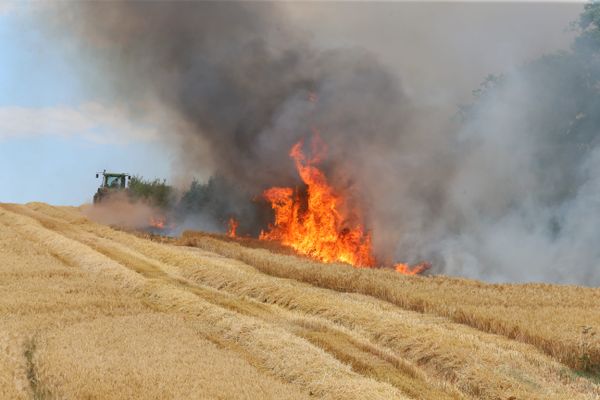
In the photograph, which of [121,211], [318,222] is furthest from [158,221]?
[318,222]

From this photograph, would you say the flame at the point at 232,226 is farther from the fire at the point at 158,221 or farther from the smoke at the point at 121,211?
the smoke at the point at 121,211

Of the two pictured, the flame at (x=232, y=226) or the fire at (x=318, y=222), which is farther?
the flame at (x=232, y=226)

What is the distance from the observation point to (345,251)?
3189 centimetres

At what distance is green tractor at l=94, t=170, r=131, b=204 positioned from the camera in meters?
49.2

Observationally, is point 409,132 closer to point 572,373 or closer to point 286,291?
point 286,291

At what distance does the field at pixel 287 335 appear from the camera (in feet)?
28.9

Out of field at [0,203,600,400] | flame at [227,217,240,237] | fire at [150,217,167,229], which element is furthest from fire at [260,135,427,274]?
fire at [150,217,167,229]

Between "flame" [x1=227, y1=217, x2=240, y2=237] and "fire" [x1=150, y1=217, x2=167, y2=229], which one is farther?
"fire" [x1=150, y1=217, x2=167, y2=229]

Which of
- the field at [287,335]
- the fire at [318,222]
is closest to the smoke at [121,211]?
the fire at [318,222]

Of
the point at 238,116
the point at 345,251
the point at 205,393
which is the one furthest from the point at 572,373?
the point at 238,116

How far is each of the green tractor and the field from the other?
2957 centimetres

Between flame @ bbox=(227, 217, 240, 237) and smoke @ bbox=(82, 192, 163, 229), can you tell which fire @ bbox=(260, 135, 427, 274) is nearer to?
flame @ bbox=(227, 217, 240, 237)

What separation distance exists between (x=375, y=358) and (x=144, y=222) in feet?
120

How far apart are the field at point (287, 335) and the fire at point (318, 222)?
38.0ft
